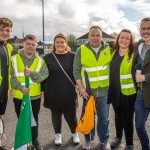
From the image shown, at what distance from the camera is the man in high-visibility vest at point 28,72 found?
437cm

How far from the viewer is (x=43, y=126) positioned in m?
6.10

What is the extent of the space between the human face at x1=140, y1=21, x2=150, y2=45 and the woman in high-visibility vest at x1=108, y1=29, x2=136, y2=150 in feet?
1.17

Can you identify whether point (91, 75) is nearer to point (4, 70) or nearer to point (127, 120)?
point (127, 120)

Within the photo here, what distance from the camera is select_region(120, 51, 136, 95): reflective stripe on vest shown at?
14.6 ft

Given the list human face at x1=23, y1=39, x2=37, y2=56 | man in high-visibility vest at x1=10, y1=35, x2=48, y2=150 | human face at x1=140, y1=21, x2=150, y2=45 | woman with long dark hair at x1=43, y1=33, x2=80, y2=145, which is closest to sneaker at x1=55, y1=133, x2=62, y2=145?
woman with long dark hair at x1=43, y1=33, x2=80, y2=145

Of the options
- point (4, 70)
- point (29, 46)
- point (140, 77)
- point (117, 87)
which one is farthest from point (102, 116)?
point (4, 70)

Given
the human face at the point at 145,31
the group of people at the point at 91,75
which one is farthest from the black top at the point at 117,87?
the human face at the point at 145,31

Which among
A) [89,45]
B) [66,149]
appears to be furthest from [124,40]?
[66,149]

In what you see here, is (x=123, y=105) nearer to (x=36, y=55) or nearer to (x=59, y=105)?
(x=59, y=105)

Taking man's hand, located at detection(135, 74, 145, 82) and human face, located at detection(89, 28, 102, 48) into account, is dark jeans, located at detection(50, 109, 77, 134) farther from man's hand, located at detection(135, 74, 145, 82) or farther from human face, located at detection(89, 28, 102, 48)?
man's hand, located at detection(135, 74, 145, 82)

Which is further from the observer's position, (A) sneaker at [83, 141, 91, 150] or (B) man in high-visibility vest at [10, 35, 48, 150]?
(A) sneaker at [83, 141, 91, 150]

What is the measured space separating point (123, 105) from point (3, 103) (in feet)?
6.59

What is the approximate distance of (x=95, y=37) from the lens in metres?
4.56

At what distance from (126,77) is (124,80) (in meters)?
0.06
